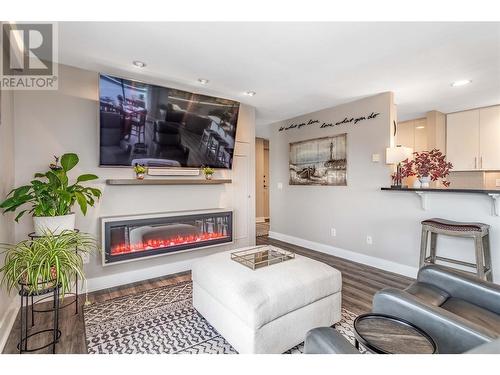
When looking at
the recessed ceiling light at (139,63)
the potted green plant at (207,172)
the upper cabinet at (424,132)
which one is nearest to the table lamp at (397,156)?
the upper cabinet at (424,132)

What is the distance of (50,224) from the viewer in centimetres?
212

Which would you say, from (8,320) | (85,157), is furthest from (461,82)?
(8,320)

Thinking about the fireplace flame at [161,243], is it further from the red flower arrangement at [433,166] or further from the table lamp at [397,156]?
the red flower arrangement at [433,166]

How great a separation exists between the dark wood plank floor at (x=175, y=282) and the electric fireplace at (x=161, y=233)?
35 centimetres

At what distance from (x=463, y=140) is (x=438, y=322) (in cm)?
428

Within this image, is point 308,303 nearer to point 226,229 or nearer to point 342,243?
point 226,229

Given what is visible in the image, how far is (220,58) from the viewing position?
2.51 meters

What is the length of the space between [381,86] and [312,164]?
161 cm

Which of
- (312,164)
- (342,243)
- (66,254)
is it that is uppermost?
(312,164)

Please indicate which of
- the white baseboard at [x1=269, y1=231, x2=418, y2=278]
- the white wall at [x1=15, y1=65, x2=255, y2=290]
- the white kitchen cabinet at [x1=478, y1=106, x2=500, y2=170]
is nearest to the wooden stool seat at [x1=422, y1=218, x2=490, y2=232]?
the white baseboard at [x1=269, y1=231, x2=418, y2=278]

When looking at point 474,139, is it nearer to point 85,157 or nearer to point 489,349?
point 489,349

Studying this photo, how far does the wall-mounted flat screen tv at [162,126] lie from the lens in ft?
9.16
